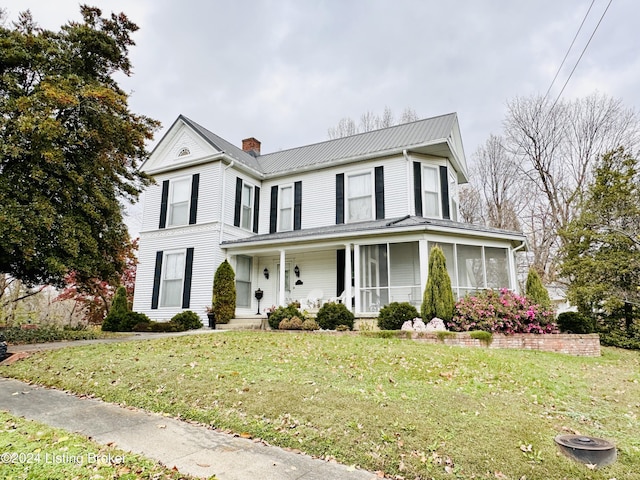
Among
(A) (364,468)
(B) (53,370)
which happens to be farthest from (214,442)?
(B) (53,370)

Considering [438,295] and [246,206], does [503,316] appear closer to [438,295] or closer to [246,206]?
[438,295]

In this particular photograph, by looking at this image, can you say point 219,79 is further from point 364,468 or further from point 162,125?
point 364,468

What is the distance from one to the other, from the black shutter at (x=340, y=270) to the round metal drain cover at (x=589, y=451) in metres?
10.8

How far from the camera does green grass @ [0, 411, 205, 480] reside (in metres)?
3.09

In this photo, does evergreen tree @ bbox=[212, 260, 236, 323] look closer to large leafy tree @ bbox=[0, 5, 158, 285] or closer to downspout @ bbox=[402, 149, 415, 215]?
large leafy tree @ bbox=[0, 5, 158, 285]

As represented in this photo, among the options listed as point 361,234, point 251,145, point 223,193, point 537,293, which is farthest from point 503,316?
point 251,145

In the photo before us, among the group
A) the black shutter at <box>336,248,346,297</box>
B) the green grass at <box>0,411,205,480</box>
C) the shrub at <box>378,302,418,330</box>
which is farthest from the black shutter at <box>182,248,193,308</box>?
the green grass at <box>0,411,205,480</box>

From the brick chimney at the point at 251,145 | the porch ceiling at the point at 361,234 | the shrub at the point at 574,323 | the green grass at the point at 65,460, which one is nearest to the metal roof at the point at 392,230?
the porch ceiling at the point at 361,234

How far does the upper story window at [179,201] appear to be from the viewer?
1634 centimetres

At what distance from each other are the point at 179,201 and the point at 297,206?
4.83m

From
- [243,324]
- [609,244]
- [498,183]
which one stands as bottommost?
[243,324]

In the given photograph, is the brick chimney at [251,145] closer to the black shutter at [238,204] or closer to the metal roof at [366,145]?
the metal roof at [366,145]

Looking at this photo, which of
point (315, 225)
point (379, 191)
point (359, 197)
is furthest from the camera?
point (315, 225)

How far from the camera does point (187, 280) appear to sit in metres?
15.4
